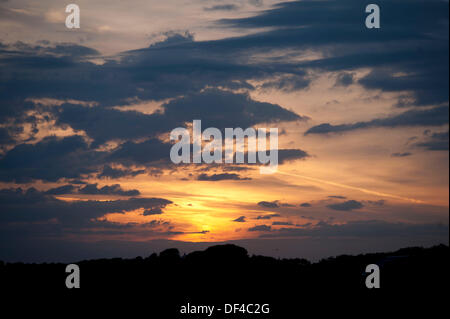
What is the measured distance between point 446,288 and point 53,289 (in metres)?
31.7

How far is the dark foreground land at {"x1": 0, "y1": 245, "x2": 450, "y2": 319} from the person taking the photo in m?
35.7

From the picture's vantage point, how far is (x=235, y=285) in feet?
155

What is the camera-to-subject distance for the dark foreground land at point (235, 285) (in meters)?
35.7

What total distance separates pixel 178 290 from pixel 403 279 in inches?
710
